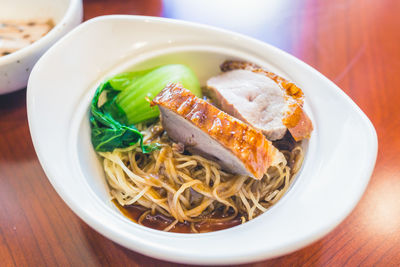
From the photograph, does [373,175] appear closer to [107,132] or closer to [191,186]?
[191,186]

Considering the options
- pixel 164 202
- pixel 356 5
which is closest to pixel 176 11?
pixel 356 5

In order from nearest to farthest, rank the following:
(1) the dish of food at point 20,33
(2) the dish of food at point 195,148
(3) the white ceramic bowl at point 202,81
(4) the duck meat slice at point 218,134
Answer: (3) the white ceramic bowl at point 202,81 < (4) the duck meat slice at point 218,134 < (2) the dish of food at point 195,148 < (1) the dish of food at point 20,33

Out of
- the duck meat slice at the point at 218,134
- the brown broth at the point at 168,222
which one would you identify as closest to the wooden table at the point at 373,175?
the brown broth at the point at 168,222

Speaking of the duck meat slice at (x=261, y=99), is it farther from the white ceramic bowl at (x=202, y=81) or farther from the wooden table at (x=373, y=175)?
the wooden table at (x=373, y=175)

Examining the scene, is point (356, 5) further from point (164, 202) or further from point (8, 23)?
point (8, 23)

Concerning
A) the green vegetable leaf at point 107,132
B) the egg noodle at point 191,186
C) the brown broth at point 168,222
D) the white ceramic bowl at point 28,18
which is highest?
the white ceramic bowl at point 28,18

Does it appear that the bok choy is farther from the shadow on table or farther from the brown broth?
the shadow on table

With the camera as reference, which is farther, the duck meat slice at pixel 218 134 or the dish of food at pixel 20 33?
the dish of food at pixel 20 33

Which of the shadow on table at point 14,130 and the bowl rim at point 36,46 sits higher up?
the bowl rim at point 36,46

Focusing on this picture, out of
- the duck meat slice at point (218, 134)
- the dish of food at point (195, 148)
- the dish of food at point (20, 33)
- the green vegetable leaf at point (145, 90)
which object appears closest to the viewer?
the duck meat slice at point (218, 134)

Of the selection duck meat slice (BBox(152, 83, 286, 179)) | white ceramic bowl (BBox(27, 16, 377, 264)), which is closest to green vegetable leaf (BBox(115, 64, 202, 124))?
white ceramic bowl (BBox(27, 16, 377, 264))
